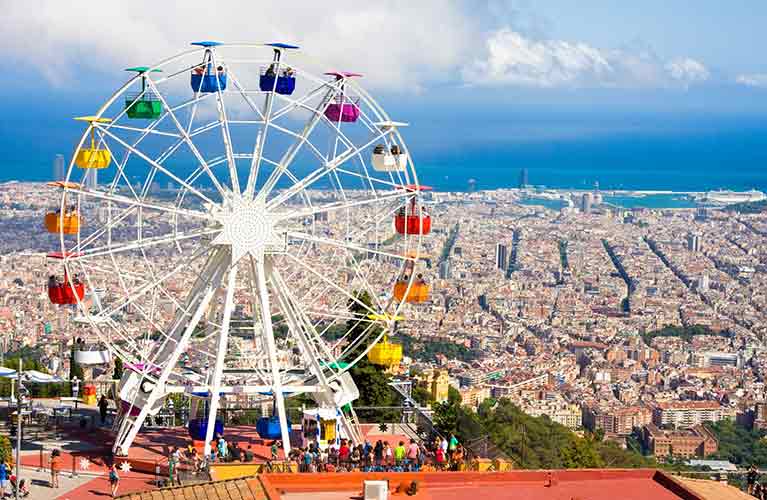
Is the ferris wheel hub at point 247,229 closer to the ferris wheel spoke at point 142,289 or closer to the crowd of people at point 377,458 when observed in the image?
the ferris wheel spoke at point 142,289

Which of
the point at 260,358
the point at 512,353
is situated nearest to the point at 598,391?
the point at 512,353

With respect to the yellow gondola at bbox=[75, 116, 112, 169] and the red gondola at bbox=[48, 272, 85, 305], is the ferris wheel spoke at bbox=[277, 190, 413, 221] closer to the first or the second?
the yellow gondola at bbox=[75, 116, 112, 169]

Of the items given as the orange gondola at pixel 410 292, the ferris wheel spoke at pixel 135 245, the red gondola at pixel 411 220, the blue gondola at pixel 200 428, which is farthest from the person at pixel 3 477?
the red gondola at pixel 411 220

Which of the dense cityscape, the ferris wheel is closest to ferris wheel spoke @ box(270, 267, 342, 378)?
the ferris wheel

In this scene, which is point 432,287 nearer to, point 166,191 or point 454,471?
point 166,191

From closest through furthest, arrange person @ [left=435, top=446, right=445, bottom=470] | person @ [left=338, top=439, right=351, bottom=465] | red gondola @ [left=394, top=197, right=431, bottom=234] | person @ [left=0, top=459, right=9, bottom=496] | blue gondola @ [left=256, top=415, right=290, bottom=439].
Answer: person @ [left=0, top=459, right=9, bottom=496], person @ [left=338, top=439, right=351, bottom=465], person @ [left=435, top=446, right=445, bottom=470], blue gondola @ [left=256, top=415, right=290, bottom=439], red gondola @ [left=394, top=197, right=431, bottom=234]

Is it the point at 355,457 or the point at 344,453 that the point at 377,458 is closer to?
the point at 355,457

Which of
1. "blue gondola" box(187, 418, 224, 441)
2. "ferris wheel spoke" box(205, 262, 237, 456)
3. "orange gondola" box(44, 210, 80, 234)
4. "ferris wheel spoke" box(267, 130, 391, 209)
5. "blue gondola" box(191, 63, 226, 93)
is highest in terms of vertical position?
"blue gondola" box(191, 63, 226, 93)

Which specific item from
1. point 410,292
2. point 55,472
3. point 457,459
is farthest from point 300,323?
point 55,472
